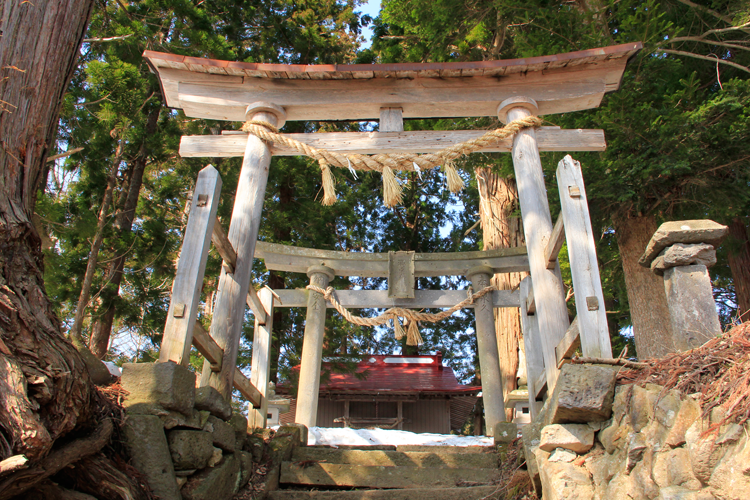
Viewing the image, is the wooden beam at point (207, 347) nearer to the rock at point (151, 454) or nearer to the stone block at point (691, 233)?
the rock at point (151, 454)

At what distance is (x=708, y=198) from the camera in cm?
579

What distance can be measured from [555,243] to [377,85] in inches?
88.5

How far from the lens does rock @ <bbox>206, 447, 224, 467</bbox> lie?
2.91 metres

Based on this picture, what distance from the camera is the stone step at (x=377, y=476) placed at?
363 cm

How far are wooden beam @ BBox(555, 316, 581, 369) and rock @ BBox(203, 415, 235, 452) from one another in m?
2.08

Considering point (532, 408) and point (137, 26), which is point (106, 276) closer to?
point (137, 26)

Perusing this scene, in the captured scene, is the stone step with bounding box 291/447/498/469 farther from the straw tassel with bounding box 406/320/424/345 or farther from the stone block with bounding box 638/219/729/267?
the straw tassel with bounding box 406/320/424/345

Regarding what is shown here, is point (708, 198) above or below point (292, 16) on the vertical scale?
below

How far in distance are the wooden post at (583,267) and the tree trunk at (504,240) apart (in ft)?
15.9

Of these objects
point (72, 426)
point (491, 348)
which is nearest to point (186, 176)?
point (491, 348)

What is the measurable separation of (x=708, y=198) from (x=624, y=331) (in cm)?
636

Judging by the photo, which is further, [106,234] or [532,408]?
[106,234]

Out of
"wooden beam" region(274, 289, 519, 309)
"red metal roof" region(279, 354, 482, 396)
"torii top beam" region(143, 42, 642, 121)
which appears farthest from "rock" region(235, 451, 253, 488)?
"red metal roof" region(279, 354, 482, 396)

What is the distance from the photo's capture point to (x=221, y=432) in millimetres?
3068
